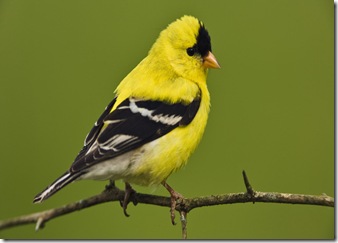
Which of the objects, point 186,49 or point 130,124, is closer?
point 130,124

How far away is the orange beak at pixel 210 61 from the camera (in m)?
2.14

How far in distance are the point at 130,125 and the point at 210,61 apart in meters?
0.44

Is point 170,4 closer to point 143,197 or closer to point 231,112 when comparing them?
point 231,112

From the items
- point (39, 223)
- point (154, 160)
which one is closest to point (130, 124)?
point (154, 160)

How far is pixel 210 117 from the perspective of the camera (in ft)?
6.97

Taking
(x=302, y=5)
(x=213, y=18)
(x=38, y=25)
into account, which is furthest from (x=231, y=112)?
(x=38, y=25)

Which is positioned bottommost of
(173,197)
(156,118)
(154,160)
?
(173,197)

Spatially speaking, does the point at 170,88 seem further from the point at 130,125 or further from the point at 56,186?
the point at 56,186

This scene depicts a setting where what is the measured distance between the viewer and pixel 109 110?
6.64 feet

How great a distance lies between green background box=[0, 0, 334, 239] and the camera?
195cm

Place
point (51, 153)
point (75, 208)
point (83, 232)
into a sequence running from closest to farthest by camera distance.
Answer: point (75, 208), point (83, 232), point (51, 153)

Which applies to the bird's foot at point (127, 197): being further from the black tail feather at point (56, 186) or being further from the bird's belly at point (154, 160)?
the black tail feather at point (56, 186)

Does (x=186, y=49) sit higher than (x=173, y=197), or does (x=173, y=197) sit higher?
(x=186, y=49)

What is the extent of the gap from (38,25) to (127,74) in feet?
1.20
